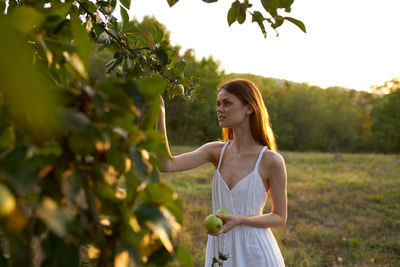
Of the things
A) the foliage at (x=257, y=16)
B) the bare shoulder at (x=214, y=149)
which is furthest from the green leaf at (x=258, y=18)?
the bare shoulder at (x=214, y=149)

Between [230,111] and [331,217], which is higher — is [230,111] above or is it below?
above

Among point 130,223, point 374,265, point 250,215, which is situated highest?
point 130,223

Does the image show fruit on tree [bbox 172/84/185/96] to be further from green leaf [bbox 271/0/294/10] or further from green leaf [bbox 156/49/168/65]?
green leaf [bbox 271/0/294/10]

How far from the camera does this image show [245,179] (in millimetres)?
1808

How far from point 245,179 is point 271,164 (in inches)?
6.4

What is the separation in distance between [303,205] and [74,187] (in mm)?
6329

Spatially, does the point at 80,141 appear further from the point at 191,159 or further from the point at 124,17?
the point at 191,159

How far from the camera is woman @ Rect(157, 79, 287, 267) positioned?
1.72 metres

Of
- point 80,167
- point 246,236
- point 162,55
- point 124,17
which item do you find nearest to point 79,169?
point 80,167

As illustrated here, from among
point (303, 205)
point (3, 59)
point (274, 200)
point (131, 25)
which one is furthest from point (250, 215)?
point (303, 205)

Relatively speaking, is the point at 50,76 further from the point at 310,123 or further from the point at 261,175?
the point at 310,123

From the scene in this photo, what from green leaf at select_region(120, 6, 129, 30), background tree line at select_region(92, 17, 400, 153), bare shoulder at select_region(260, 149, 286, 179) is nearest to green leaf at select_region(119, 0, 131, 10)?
green leaf at select_region(120, 6, 129, 30)

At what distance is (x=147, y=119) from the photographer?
370 millimetres

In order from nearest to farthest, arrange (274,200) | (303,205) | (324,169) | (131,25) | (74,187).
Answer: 1. (74,187)
2. (131,25)
3. (274,200)
4. (303,205)
5. (324,169)
